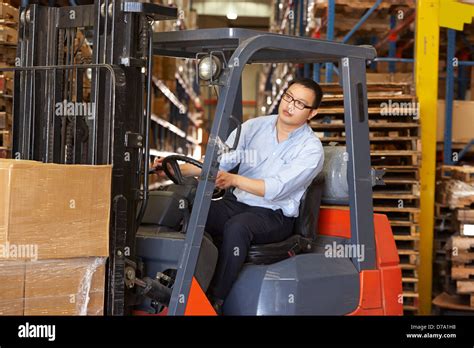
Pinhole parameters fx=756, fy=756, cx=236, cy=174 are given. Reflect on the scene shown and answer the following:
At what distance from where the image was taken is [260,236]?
13.1 feet

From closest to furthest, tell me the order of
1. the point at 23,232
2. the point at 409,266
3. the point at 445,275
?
1. the point at 23,232
2. the point at 409,266
3. the point at 445,275

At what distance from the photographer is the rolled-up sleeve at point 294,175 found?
3.90 meters

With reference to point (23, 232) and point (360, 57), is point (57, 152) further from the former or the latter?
point (360, 57)

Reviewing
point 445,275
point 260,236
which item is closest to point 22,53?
point 260,236

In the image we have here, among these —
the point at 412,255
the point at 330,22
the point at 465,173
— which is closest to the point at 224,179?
the point at 412,255

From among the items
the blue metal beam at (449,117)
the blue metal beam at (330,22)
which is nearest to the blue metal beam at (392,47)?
the blue metal beam at (449,117)

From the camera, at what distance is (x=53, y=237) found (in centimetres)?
336

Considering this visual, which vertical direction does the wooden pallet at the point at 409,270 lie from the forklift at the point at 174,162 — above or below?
below

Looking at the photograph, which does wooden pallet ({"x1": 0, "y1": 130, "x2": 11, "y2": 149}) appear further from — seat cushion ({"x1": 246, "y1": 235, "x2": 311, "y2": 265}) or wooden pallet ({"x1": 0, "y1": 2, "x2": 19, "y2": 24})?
seat cushion ({"x1": 246, "y1": 235, "x2": 311, "y2": 265})

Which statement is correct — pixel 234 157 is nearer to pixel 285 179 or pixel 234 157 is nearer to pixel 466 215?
pixel 285 179

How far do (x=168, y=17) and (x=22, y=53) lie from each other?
87 cm

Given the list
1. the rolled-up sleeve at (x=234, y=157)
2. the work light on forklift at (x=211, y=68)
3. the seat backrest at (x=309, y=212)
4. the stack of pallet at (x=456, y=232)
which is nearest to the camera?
the work light on forklift at (x=211, y=68)

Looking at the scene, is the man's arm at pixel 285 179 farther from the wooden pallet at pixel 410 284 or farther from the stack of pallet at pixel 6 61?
the wooden pallet at pixel 410 284

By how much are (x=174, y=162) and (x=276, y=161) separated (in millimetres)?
589
